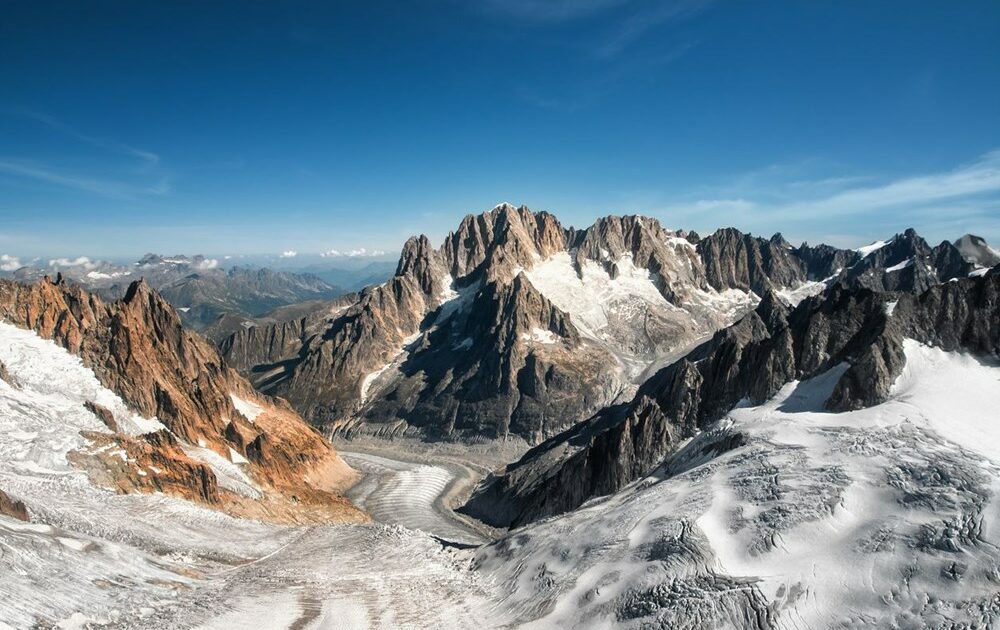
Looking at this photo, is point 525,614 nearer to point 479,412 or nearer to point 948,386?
point 948,386

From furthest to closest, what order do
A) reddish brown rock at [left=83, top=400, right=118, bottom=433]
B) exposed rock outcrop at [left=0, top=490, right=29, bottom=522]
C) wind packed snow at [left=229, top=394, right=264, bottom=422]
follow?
wind packed snow at [left=229, top=394, right=264, bottom=422] → reddish brown rock at [left=83, top=400, right=118, bottom=433] → exposed rock outcrop at [left=0, top=490, right=29, bottom=522]

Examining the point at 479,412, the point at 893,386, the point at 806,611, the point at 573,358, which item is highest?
the point at 893,386

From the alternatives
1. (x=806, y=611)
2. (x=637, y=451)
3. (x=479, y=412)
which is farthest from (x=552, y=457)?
(x=806, y=611)

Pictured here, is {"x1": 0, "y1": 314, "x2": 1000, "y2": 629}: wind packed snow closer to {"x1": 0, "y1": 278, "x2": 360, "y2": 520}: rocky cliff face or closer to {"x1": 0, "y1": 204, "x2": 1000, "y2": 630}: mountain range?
{"x1": 0, "y1": 204, "x2": 1000, "y2": 630}: mountain range

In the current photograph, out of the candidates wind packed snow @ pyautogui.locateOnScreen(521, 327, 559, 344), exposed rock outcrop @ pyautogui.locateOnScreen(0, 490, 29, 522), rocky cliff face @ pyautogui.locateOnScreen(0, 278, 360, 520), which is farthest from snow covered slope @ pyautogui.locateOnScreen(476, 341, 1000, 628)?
wind packed snow @ pyautogui.locateOnScreen(521, 327, 559, 344)

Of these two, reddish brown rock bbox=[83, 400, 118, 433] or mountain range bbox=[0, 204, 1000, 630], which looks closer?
mountain range bbox=[0, 204, 1000, 630]

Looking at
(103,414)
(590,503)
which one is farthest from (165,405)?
(590,503)

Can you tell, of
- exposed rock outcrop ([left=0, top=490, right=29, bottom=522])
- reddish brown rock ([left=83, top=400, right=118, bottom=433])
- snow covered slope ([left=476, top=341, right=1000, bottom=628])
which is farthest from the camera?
A: reddish brown rock ([left=83, top=400, right=118, bottom=433])

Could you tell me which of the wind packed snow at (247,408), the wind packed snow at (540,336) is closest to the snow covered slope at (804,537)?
the wind packed snow at (247,408)

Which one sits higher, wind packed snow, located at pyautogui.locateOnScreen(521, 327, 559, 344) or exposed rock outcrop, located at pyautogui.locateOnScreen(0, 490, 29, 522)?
exposed rock outcrop, located at pyautogui.locateOnScreen(0, 490, 29, 522)
